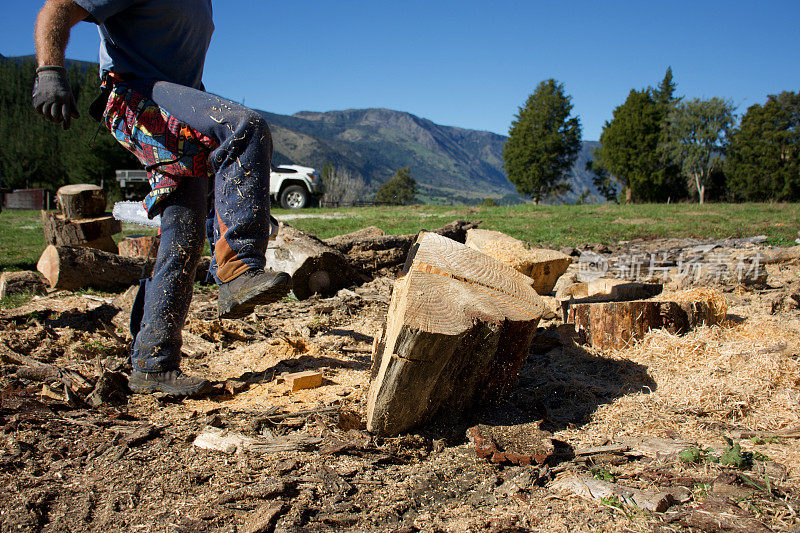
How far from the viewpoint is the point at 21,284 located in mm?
4652

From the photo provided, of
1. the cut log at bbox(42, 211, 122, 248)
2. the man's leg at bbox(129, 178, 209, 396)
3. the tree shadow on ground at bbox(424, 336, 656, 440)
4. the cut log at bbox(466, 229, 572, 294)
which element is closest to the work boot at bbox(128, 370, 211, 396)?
the man's leg at bbox(129, 178, 209, 396)

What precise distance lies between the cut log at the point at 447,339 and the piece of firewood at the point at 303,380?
0.59 meters

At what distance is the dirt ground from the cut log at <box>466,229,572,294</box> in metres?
1.35

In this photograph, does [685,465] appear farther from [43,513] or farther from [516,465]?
[43,513]

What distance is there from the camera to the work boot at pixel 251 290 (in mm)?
2104

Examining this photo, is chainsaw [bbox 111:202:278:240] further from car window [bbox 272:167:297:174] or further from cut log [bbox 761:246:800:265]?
car window [bbox 272:167:297:174]

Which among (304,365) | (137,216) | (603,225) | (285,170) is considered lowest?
(304,365)

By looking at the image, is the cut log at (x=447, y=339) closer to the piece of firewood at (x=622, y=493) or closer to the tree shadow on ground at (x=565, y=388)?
the tree shadow on ground at (x=565, y=388)

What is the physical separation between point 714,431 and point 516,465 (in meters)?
0.90

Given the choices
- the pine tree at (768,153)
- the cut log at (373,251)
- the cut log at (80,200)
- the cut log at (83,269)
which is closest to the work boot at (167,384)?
the cut log at (83,269)

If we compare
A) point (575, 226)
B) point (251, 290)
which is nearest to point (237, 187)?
point (251, 290)

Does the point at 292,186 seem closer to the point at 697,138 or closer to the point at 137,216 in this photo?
the point at 137,216

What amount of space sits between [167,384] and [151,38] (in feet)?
5.29

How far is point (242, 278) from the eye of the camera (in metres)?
2.19
